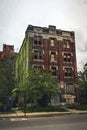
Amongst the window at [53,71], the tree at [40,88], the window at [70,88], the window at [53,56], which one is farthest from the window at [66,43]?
the tree at [40,88]

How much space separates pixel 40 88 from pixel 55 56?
11.7 metres

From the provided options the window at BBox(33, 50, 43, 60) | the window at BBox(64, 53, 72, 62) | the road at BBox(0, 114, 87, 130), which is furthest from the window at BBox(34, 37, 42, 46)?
the road at BBox(0, 114, 87, 130)

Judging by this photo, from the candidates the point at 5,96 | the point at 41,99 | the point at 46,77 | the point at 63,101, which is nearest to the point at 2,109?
the point at 5,96

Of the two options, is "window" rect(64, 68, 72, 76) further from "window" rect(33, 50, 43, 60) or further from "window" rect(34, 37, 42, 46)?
"window" rect(34, 37, 42, 46)

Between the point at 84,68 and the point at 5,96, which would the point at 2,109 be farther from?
the point at 84,68

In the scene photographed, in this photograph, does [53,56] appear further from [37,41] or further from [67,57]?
[37,41]

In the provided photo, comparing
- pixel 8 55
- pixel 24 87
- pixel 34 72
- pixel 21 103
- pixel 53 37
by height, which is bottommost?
pixel 21 103

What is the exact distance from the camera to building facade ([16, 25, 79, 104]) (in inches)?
1411

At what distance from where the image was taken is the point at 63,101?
115 ft

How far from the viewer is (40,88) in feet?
91.7

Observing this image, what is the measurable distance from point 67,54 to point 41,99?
1383cm

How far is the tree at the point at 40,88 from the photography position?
2701 centimetres

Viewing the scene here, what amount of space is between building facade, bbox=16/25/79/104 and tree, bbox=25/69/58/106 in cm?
606

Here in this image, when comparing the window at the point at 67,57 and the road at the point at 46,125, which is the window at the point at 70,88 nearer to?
the window at the point at 67,57
